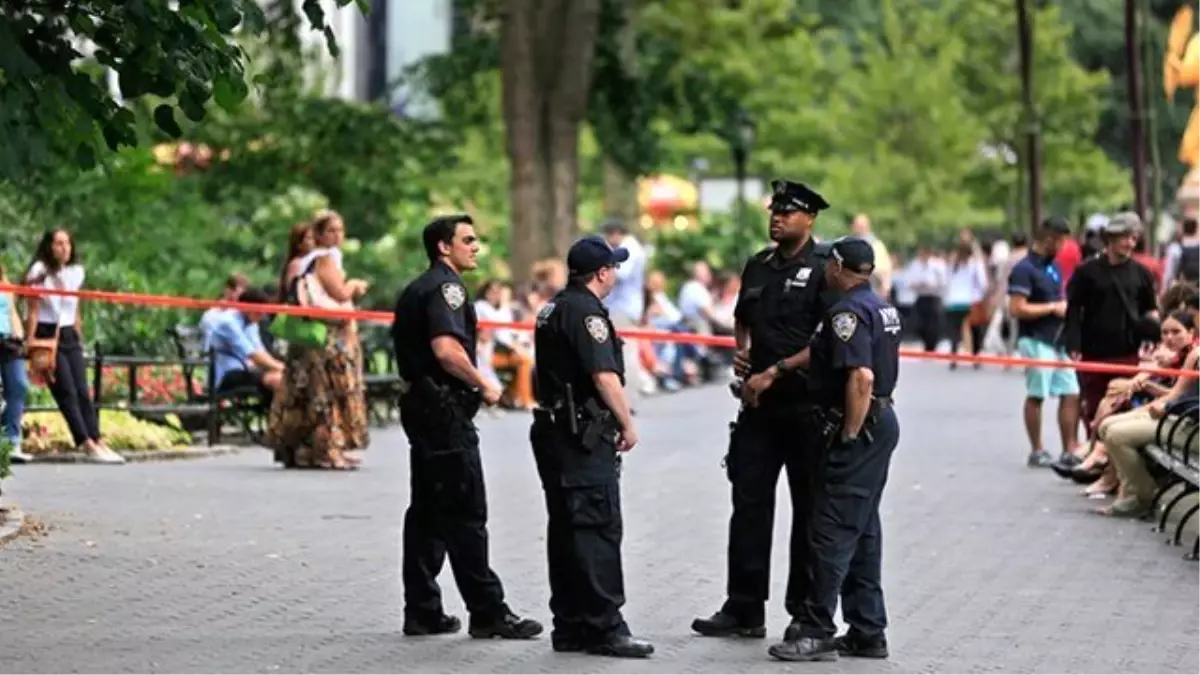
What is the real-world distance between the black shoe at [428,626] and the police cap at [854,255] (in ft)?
6.98

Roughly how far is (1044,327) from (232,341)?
5.83m

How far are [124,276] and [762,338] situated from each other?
45.0 feet

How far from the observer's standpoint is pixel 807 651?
38.5ft

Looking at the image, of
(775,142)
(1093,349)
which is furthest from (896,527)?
(775,142)

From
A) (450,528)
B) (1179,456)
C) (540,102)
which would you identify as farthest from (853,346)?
(540,102)

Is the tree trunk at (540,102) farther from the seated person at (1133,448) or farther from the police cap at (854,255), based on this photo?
the police cap at (854,255)

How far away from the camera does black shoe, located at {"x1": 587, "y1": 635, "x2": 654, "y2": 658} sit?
11.8 meters

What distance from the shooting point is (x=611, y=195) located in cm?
4672

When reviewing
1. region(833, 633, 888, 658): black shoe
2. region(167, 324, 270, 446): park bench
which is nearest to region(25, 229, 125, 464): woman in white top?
region(167, 324, 270, 446): park bench

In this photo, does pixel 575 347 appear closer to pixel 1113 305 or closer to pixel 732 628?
pixel 732 628

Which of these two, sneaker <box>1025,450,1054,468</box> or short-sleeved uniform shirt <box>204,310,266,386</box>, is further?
short-sleeved uniform shirt <box>204,310,266,386</box>

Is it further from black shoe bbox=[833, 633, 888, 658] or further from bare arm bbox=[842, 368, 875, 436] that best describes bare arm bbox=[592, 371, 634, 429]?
black shoe bbox=[833, 633, 888, 658]

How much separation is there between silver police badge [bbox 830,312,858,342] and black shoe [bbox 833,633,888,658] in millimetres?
1149

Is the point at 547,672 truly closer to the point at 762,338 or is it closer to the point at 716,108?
the point at 762,338
